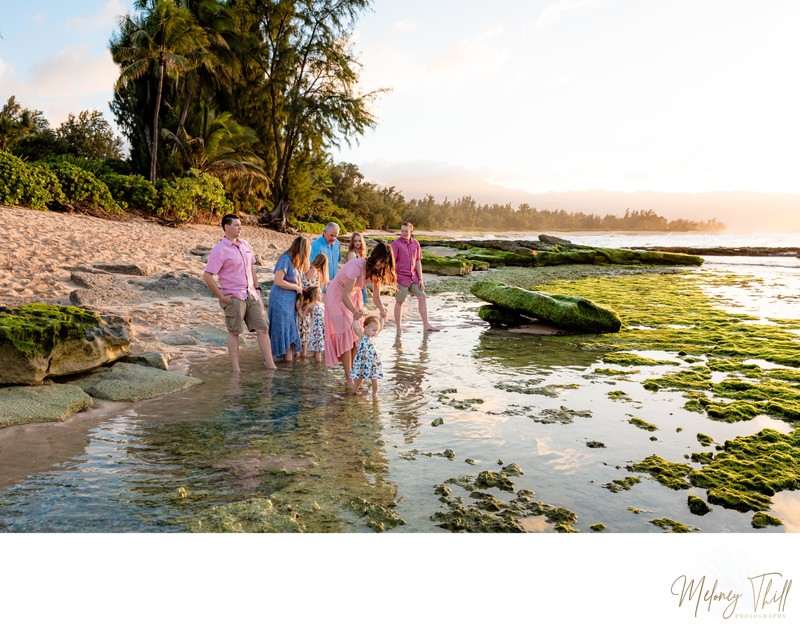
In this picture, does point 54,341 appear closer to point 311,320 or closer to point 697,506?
point 311,320

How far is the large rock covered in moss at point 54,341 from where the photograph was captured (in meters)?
5.33

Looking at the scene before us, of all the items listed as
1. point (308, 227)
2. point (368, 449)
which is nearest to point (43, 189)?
point (368, 449)

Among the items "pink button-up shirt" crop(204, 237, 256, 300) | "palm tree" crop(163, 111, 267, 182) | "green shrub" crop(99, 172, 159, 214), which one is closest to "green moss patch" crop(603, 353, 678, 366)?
"pink button-up shirt" crop(204, 237, 256, 300)

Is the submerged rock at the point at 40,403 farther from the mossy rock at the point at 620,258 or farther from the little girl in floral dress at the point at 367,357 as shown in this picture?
the mossy rock at the point at 620,258

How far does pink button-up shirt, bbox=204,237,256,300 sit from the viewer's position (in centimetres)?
661

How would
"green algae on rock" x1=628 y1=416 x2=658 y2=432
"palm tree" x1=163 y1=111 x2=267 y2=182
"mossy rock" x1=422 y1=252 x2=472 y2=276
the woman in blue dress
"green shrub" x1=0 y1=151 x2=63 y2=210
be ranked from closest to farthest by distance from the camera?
1. "green algae on rock" x1=628 y1=416 x2=658 y2=432
2. the woman in blue dress
3. "green shrub" x1=0 y1=151 x2=63 y2=210
4. "mossy rock" x1=422 y1=252 x2=472 y2=276
5. "palm tree" x1=163 y1=111 x2=267 y2=182

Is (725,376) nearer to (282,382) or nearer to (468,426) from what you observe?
(468,426)

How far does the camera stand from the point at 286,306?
784cm

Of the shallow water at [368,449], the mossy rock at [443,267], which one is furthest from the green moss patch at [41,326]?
the mossy rock at [443,267]

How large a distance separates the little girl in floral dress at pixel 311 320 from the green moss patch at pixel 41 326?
268cm

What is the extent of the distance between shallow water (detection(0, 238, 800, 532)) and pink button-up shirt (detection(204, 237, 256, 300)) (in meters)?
1.05

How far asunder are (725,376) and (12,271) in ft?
37.7

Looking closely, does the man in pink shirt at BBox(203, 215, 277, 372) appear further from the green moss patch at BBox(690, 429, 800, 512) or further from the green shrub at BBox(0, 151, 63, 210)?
the green shrub at BBox(0, 151, 63, 210)

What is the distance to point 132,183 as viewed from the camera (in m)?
23.4
